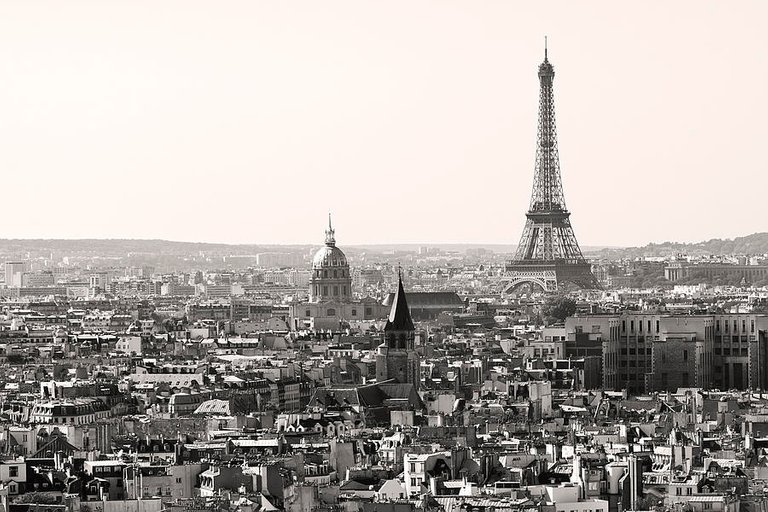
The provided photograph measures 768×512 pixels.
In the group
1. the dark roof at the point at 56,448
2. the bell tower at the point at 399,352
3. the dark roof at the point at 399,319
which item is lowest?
the dark roof at the point at 56,448

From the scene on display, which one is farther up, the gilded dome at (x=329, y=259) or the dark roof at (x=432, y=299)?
the gilded dome at (x=329, y=259)

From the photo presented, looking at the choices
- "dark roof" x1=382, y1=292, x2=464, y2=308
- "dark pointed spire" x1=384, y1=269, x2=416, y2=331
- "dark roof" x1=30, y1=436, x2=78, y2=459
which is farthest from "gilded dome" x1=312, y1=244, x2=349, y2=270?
"dark roof" x1=30, y1=436, x2=78, y2=459

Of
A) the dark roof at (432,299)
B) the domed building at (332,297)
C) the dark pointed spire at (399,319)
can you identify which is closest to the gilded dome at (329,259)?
the domed building at (332,297)

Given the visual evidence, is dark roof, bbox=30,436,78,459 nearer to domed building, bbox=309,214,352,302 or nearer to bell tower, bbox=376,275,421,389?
bell tower, bbox=376,275,421,389

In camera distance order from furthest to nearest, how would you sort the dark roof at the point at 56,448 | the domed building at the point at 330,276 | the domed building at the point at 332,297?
the domed building at the point at 330,276 → the domed building at the point at 332,297 → the dark roof at the point at 56,448

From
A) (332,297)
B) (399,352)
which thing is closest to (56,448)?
(399,352)

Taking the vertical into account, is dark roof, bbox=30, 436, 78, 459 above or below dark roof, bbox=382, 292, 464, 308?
below

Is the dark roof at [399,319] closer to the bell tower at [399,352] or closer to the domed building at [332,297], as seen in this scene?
the bell tower at [399,352]

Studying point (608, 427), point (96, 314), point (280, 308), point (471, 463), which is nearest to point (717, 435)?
point (608, 427)

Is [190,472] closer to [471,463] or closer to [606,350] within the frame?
[471,463]
